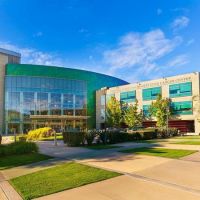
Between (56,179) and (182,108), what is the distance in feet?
134

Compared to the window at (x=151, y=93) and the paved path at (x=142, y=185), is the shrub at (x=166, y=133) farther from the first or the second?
the paved path at (x=142, y=185)

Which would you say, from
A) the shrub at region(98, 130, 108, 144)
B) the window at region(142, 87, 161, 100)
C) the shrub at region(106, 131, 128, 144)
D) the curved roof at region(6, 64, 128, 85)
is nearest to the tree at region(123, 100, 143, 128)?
the window at region(142, 87, 161, 100)

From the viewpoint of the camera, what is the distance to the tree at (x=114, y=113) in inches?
2196

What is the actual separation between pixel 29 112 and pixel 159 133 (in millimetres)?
36415

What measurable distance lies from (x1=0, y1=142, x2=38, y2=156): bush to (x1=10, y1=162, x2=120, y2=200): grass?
23.2 feet

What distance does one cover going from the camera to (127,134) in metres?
28.2

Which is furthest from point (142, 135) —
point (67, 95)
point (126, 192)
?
point (67, 95)

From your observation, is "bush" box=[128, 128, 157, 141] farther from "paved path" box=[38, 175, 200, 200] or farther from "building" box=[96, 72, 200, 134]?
"paved path" box=[38, 175, 200, 200]

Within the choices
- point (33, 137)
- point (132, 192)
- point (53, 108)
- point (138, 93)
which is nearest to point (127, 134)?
point (33, 137)

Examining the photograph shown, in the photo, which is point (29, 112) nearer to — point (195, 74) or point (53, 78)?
point (53, 78)

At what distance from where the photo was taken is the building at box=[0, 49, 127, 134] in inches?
2361

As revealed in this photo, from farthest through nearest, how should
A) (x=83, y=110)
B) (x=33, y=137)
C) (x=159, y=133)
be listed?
(x=83, y=110) → (x=33, y=137) → (x=159, y=133)

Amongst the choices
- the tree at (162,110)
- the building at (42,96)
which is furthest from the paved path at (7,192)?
the building at (42,96)

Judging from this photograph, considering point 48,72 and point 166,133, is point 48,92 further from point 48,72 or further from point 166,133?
point 166,133
